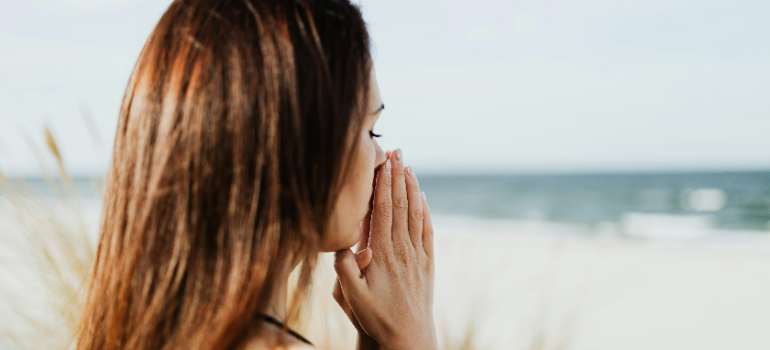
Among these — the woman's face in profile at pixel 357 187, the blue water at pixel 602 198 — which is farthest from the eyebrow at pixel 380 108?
the blue water at pixel 602 198

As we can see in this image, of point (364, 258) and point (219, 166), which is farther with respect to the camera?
point (364, 258)

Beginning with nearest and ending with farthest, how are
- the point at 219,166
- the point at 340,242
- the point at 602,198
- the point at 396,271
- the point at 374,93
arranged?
the point at 219,166 < the point at 374,93 < the point at 340,242 < the point at 396,271 < the point at 602,198

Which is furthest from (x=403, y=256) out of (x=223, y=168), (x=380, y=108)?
(x=223, y=168)

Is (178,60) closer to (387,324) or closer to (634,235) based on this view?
(387,324)

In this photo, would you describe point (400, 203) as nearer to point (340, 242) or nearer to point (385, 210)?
point (385, 210)

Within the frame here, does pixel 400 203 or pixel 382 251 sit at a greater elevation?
pixel 400 203

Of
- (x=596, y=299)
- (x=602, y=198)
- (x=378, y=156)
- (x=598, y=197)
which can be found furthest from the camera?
(x=598, y=197)

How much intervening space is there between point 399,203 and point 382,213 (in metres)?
0.07

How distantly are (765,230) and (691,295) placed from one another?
13882 millimetres

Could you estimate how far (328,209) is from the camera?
3.50 feet

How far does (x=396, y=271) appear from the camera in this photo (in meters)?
1.52

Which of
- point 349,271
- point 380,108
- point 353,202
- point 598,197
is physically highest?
point 380,108

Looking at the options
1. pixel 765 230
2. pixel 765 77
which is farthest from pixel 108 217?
pixel 765 77

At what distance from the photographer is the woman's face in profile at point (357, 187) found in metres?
1.16
